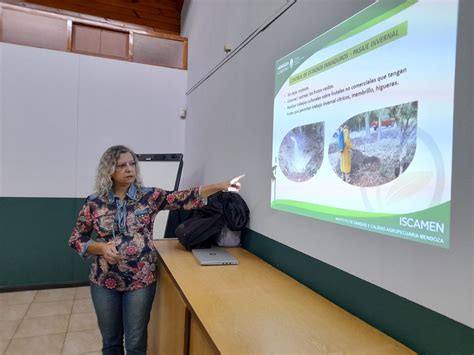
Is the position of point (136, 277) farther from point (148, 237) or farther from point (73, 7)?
point (73, 7)

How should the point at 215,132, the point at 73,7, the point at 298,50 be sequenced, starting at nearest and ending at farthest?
1. the point at 298,50
2. the point at 215,132
3. the point at 73,7

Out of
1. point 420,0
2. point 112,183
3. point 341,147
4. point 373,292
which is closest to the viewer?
point 420,0

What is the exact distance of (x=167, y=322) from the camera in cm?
180

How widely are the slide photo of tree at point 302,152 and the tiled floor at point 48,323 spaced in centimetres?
208

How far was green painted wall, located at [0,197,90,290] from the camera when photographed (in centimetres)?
358

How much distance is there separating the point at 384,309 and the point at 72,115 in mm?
3793

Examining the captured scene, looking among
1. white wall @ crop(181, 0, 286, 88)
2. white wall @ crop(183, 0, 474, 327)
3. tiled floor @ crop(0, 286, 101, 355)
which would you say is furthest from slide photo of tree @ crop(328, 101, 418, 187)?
tiled floor @ crop(0, 286, 101, 355)

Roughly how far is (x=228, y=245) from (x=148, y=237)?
0.69 metres

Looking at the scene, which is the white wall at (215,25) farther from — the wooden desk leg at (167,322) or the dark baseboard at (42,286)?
the dark baseboard at (42,286)

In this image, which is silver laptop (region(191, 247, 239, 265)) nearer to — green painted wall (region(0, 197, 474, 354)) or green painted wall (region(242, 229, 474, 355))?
green painted wall (region(0, 197, 474, 354))

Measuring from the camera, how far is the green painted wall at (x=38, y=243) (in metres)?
3.58

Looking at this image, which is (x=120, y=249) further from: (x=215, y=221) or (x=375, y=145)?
(x=375, y=145)

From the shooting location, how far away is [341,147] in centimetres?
139

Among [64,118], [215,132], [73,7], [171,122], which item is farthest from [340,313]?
[73,7]
